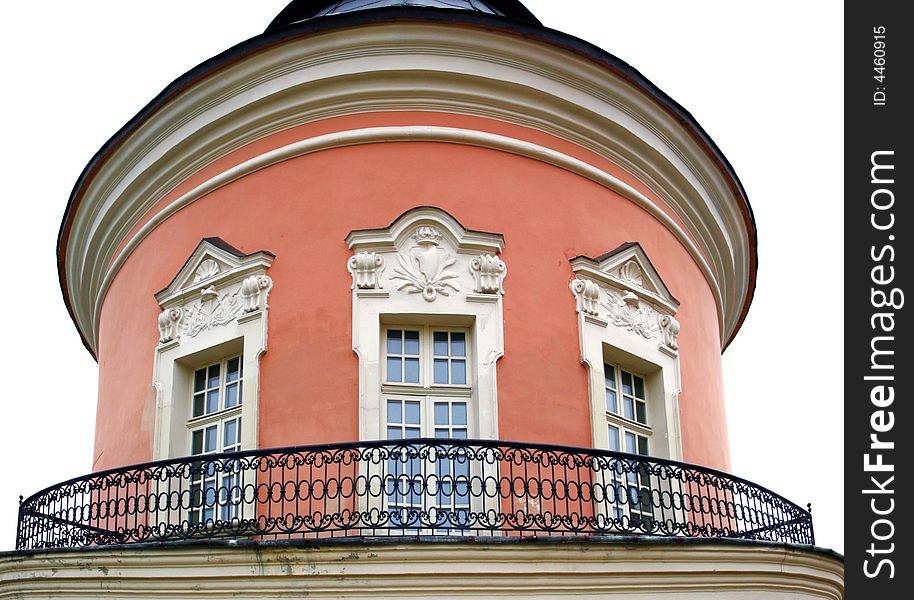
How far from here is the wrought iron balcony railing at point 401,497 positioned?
1070 centimetres

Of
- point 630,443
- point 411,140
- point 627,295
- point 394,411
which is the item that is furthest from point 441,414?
point 411,140

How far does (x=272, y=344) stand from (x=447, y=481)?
248 centimetres

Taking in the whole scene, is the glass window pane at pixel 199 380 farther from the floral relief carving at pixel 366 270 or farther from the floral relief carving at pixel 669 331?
the floral relief carving at pixel 669 331

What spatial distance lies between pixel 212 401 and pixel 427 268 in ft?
8.45

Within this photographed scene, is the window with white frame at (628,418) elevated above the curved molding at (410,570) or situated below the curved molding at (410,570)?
above

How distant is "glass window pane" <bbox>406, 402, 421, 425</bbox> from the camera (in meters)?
12.0

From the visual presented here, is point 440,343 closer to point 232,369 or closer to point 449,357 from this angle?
point 449,357

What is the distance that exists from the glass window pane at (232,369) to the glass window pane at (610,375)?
12.1 feet

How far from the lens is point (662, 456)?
1298cm

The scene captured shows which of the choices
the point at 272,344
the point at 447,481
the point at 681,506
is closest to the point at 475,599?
the point at 447,481

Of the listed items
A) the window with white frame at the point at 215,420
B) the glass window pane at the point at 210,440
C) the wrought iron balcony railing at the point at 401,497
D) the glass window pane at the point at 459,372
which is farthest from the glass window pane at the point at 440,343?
the glass window pane at the point at 210,440

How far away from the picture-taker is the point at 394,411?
1203 centimetres

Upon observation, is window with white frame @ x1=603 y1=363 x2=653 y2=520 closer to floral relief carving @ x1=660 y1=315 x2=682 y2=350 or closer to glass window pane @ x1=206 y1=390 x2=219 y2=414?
floral relief carving @ x1=660 y1=315 x2=682 y2=350

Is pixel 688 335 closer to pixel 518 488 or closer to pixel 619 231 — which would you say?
pixel 619 231
